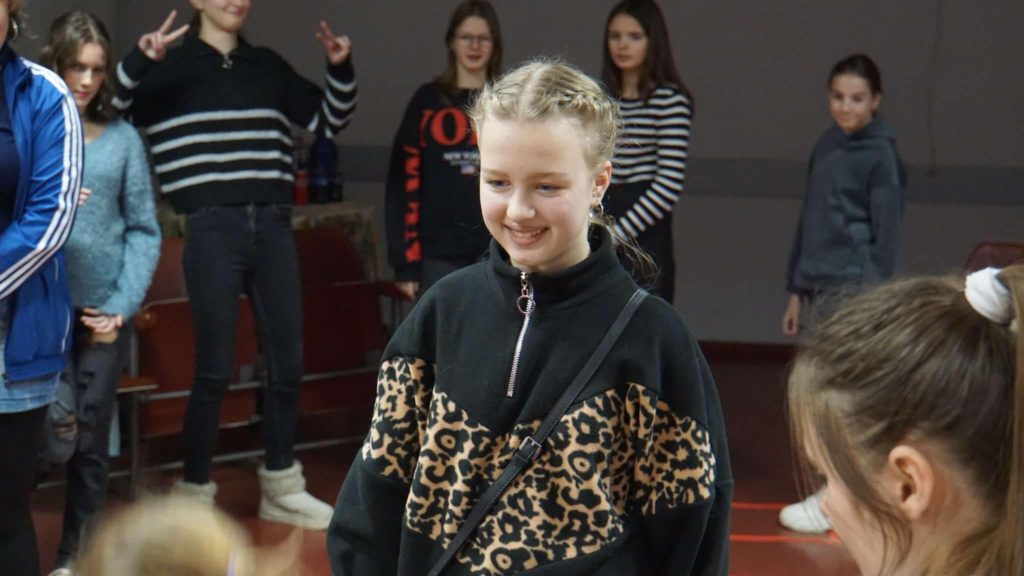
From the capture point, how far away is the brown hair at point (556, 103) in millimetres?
2018

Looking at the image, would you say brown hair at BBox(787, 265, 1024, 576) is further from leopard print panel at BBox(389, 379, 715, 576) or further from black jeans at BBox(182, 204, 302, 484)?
black jeans at BBox(182, 204, 302, 484)

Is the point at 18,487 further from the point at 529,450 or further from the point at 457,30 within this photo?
the point at 457,30

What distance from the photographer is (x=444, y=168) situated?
4.90 m

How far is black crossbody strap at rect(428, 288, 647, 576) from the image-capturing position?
200 centimetres

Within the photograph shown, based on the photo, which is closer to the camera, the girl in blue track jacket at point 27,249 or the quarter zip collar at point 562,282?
the quarter zip collar at point 562,282

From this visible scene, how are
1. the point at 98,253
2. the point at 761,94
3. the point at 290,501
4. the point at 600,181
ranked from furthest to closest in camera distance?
the point at 761,94 < the point at 290,501 < the point at 98,253 < the point at 600,181

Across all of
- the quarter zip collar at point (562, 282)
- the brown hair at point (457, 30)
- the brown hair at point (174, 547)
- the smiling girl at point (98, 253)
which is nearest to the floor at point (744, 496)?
the smiling girl at point (98, 253)

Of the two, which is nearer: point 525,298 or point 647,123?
point 525,298

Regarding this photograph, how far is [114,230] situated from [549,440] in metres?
2.60

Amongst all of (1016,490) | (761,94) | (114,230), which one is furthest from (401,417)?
(761,94)

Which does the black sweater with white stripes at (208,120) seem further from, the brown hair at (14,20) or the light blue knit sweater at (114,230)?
the brown hair at (14,20)

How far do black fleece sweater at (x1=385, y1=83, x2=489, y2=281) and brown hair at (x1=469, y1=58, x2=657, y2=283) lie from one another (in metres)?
2.68

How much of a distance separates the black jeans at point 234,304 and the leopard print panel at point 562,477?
8.43 feet

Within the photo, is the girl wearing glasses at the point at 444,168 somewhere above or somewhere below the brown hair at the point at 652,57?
below
